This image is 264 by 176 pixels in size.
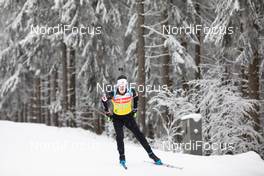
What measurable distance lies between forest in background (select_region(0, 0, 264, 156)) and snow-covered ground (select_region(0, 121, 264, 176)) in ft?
11.9

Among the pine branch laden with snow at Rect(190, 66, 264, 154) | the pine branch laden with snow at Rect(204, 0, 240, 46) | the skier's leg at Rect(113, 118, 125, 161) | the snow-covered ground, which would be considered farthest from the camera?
the pine branch laden with snow at Rect(190, 66, 264, 154)

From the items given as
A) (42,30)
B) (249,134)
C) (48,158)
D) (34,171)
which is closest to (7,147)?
(48,158)

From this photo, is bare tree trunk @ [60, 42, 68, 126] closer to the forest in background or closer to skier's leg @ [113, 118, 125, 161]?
the forest in background

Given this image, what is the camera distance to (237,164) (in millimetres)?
8180

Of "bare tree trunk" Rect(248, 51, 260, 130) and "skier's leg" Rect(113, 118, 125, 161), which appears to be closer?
"skier's leg" Rect(113, 118, 125, 161)

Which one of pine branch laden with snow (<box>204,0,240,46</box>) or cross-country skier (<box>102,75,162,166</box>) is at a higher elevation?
pine branch laden with snow (<box>204,0,240,46</box>)

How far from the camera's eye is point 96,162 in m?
8.04

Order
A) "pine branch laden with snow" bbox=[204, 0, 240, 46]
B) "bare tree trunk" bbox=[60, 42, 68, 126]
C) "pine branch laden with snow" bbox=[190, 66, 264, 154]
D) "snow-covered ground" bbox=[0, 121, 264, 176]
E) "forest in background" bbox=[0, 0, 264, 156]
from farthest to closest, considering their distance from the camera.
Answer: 1. "bare tree trunk" bbox=[60, 42, 68, 126]
2. "pine branch laden with snow" bbox=[190, 66, 264, 154]
3. "forest in background" bbox=[0, 0, 264, 156]
4. "pine branch laden with snow" bbox=[204, 0, 240, 46]
5. "snow-covered ground" bbox=[0, 121, 264, 176]

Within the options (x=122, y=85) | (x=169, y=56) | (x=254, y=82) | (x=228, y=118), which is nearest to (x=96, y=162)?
(x=122, y=85)

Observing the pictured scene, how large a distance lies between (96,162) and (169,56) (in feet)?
29.2

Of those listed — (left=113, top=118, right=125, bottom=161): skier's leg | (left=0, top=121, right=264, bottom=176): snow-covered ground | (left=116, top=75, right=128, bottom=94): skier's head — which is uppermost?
(left=116, top=75, right=128, bottom=94): skier's head

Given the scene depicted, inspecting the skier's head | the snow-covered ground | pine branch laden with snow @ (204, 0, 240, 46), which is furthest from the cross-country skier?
pine branch laden with snow @ (204, 0, 240, 46)

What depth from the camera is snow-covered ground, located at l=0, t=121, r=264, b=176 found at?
23.6ft

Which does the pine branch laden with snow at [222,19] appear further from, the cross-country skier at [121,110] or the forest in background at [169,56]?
the cross-country skier at [121,110]
